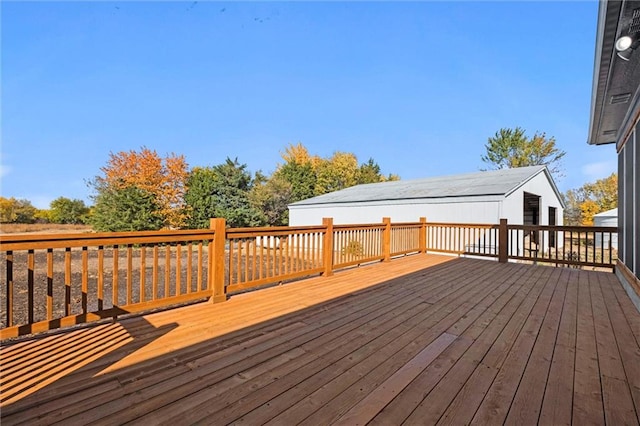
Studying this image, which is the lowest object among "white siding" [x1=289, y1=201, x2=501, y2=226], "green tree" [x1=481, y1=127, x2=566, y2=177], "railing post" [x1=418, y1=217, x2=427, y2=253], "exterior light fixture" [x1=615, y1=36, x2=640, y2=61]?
"railing post" [x1=418, y1=217, x2=427, y2=253]

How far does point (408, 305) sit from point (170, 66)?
15.0 meters

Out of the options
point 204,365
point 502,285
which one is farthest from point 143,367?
point 502,285

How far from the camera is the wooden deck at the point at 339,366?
1.45 metres

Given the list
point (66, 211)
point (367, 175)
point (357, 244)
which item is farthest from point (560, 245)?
point (66, 211)

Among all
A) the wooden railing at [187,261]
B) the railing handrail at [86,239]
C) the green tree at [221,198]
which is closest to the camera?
the railing handrail at [86,239]

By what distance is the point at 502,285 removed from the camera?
4367 millimetres

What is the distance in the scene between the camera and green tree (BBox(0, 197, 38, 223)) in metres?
20.5

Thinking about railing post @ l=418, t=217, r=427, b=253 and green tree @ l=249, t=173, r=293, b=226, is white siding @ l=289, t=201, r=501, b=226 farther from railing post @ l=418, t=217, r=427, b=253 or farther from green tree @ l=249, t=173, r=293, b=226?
green tree @ l=249, t=173, r=293, b=226

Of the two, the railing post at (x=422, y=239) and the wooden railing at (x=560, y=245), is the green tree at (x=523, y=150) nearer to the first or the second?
the wooden railing at (x=560, y=245)

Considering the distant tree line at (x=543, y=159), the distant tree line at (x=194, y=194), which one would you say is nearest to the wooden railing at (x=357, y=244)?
the distant tree line at (x=194, y=194)

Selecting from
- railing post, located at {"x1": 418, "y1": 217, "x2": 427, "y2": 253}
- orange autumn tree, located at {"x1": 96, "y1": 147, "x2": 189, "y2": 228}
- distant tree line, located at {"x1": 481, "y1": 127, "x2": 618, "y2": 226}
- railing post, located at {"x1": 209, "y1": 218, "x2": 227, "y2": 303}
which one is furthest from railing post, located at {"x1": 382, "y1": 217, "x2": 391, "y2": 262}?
distant tree line, located at {"x1": 481, "y1": 127, "x2": 618, "y2": 226}

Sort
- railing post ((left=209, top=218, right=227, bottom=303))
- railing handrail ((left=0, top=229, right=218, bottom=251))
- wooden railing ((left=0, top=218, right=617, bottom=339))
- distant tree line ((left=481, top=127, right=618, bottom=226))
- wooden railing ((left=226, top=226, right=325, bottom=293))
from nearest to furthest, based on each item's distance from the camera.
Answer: railing handrail ((left=0, top=229, right=218, bottom=251))
wooden railing ((left=0, top=218, right=617, bottom=339))
railing post ((left=209, top=218, right=227, bottom=303))
wooden railing ((left=226, top=226, right=325, bottom=293))
distant tree line ((left=481, top=127, right=618, bottom=226))

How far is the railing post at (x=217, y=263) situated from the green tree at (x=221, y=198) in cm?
1517

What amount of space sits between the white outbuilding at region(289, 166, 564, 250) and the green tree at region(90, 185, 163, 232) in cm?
849
